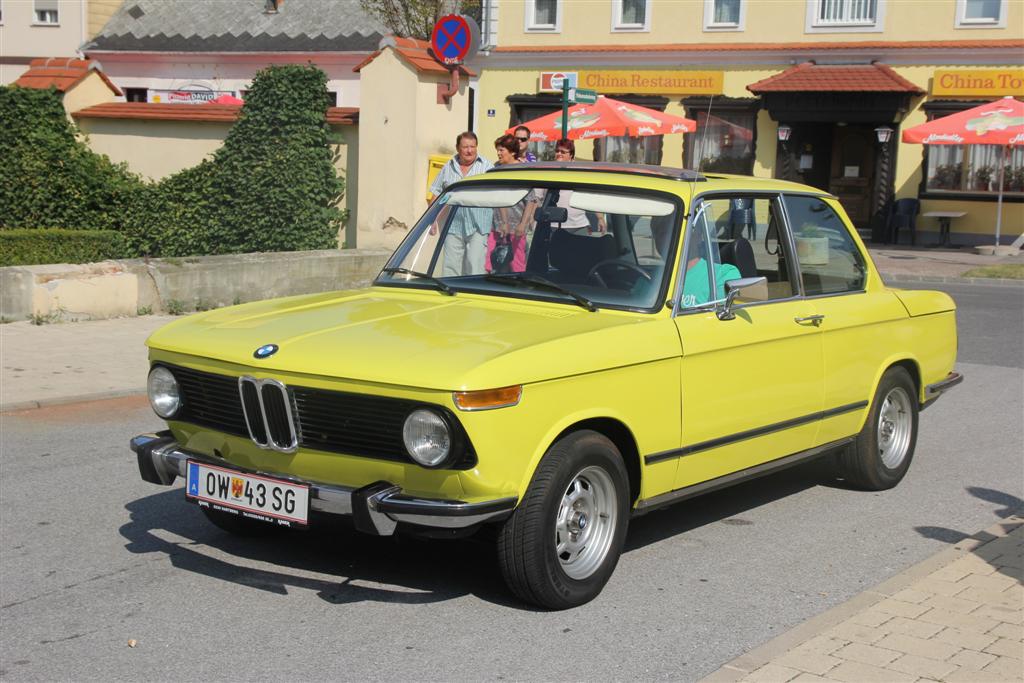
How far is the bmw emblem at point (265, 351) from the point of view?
527cm

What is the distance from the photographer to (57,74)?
60.7 ft

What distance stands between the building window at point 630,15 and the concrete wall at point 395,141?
1893cm

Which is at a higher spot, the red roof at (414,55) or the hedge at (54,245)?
the red roof at (414,55)

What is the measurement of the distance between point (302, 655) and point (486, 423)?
43.9 inches

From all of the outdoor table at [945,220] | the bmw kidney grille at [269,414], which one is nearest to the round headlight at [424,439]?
the bmw kidney grille at [269,414]

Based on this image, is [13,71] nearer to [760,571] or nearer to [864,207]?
[864,207]

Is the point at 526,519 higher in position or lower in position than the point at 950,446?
higher

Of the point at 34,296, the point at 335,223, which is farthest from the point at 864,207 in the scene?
the point at 34,296

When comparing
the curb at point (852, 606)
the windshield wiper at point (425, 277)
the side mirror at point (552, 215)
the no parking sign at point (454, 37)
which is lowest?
the curb at point (852, 606)

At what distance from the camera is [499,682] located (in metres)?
4.56

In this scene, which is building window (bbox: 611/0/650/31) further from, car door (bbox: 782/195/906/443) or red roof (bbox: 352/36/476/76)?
car door (bbox: 782/195/906/443)

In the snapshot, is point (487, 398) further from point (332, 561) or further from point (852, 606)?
point (852, 606)

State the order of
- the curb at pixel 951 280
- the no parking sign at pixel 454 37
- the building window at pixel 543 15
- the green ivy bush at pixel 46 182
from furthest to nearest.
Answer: the building window at pixel 543 15
the curb at pixel 951 280
the green ivy bush at pixel 46 182
the no parking sign at pixel 454 37

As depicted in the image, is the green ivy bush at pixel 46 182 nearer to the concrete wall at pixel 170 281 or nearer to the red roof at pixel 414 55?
the concrete wall at pixel 170 281
